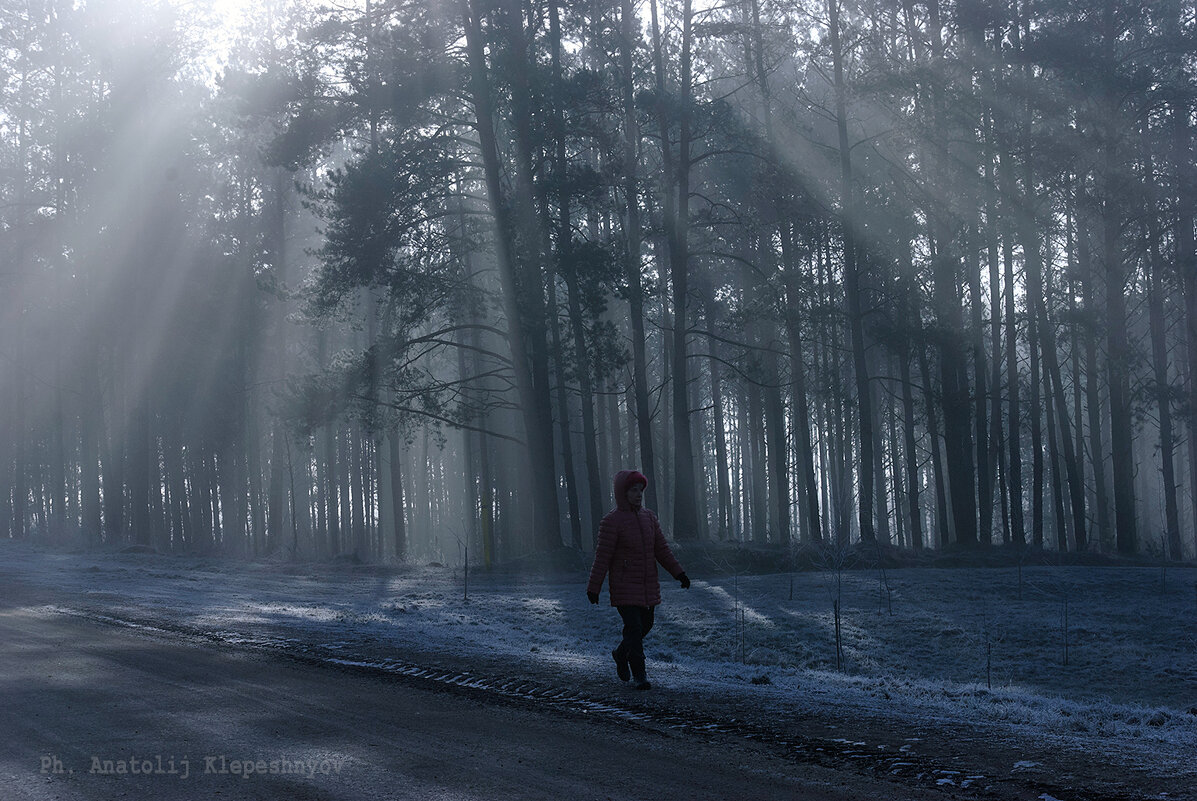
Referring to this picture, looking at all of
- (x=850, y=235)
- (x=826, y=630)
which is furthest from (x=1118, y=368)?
(x=826, y=630)

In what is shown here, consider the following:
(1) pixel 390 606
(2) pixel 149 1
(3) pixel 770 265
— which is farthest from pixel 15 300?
(1) pixel 390 606

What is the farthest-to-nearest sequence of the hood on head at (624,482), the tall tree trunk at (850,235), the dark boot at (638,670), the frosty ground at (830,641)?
1. the tall tree trunk at (850,235)
2. the dark boot at (638,670)
3. the hood on head at (624,482)
4. the frosty ground at (830,641)

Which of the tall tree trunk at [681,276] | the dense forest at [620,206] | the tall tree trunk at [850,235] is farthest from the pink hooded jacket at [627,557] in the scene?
the tall tree trunk at [850,235]

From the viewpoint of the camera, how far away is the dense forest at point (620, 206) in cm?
2722

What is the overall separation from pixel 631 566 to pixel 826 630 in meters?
8.79

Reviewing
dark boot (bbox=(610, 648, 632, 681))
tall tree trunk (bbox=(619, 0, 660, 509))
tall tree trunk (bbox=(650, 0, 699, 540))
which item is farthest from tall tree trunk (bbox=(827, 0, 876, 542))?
dark boot (bbox=(610, 648, 632, 681))

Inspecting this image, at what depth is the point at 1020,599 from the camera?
21.0 meters

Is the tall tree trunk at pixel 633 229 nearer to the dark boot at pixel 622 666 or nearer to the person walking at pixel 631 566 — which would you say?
the person walking at pixel 631 566

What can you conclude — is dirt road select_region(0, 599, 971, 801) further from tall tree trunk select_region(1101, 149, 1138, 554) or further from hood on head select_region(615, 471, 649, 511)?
tall tree trunk select_region(1101, 149, 1138, 554)

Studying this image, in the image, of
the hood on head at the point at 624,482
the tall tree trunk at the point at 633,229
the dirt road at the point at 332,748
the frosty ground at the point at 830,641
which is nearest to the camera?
the dirt road at the point at 332,748

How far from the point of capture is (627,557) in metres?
9.91

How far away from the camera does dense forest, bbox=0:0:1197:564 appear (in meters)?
27.2

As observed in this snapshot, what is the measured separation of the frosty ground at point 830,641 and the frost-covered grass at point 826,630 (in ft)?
0.19

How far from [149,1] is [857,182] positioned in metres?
25.4
